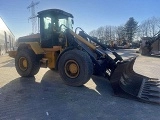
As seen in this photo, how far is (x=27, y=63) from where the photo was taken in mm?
7195

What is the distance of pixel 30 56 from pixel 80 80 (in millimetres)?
2534

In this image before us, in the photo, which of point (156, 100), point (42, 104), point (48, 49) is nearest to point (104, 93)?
point (156, 100)

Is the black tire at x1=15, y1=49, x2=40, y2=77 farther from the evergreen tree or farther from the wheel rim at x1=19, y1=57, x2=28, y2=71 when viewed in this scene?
the evergreen tree

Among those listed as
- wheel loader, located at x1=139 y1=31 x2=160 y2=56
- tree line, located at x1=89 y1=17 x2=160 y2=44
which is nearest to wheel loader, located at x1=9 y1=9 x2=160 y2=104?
wheel loader, located at x1=139 y1=31 x2=160 y2=56

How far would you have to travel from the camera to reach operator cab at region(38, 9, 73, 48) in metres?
6.77

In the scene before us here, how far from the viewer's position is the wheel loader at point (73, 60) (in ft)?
17.6

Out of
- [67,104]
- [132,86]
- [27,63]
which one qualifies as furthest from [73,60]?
[27,63]

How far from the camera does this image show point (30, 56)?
7062mm

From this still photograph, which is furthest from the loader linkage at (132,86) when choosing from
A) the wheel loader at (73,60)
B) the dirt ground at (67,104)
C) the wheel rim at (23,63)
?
the wheel rim at (23,63)

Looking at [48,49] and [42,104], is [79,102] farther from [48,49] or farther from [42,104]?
[48,49]

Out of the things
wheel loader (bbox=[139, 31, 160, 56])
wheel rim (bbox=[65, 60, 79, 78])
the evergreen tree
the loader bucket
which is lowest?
the loader bucket

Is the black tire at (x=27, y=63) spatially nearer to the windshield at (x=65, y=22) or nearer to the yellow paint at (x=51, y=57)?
the yellow paint at (x=51, y=57)

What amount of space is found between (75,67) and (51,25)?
6.75 feet

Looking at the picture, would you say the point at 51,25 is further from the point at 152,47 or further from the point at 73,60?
the point at 152,47
